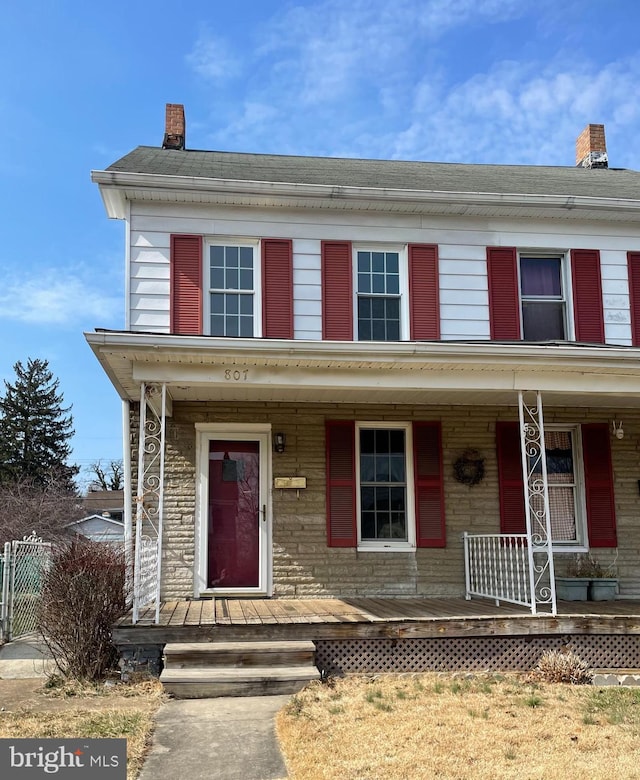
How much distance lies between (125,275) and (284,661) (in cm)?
504

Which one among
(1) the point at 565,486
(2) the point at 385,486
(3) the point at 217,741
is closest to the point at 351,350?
(2) the point at 385,486

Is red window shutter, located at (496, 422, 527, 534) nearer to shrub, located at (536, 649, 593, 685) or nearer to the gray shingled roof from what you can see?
shrub, located at (536, 649, 593, 685)

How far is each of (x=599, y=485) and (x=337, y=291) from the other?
4169mm

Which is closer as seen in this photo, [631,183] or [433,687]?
[433,687]

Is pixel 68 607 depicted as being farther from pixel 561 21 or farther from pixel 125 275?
pixel 561 21

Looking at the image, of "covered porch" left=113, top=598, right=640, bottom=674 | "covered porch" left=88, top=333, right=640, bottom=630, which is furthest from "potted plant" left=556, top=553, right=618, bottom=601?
"covered porch" left=113, top=598, right=640, bottom=674

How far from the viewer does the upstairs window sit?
30.8 feet

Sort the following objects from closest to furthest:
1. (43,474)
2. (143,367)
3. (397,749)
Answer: (397,749)
(143,367)
(43,474)

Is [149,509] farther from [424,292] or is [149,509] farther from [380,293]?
[424,292]

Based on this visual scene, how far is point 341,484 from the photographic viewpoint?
8938mm

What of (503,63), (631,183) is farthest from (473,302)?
(631,183)

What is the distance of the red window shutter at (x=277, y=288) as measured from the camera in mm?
Answer: 9117

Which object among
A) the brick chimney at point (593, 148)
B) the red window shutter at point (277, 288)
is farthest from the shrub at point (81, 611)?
the brick chimney at point (593, 148)

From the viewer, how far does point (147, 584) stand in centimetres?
770
